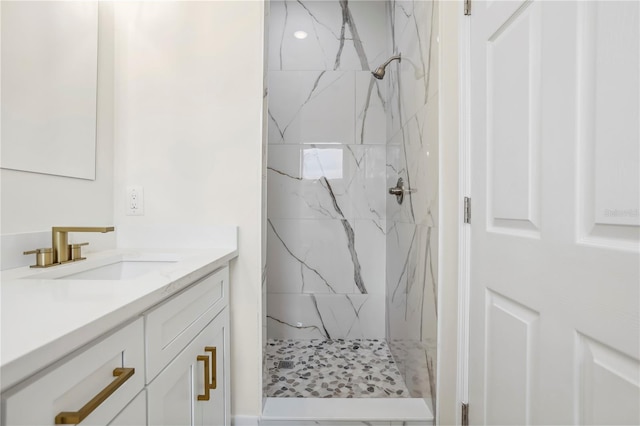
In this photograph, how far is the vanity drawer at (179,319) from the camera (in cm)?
70

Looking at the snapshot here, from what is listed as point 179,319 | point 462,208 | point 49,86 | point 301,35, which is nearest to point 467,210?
point 462,208

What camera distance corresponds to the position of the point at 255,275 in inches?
53.7

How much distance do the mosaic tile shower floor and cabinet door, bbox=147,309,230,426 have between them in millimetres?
535

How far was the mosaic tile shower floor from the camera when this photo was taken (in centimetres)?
163

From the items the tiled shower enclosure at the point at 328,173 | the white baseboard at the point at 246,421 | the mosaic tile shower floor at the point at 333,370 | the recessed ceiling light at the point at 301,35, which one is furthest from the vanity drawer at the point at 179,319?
the recessed ceiling light at the point at 301,35

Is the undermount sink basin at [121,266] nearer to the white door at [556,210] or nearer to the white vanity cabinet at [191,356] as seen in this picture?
the white vanity cabinet at [191,356]

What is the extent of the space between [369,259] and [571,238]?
176 centimetres

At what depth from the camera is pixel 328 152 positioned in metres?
2.39

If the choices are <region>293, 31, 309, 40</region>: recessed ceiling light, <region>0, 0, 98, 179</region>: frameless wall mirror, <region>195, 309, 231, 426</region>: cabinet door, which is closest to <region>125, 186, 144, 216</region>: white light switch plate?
<region>0, 0, 98, 179</region>: frameless wall mirror

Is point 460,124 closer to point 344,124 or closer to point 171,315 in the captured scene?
point 171,315

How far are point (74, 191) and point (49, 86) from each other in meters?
0.36

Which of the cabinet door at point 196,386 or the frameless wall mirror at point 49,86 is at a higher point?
the frameless wall mirror at point 49,86

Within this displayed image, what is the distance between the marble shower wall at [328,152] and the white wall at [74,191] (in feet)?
3.83

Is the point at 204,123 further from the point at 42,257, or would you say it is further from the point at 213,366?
the point at 213,366
